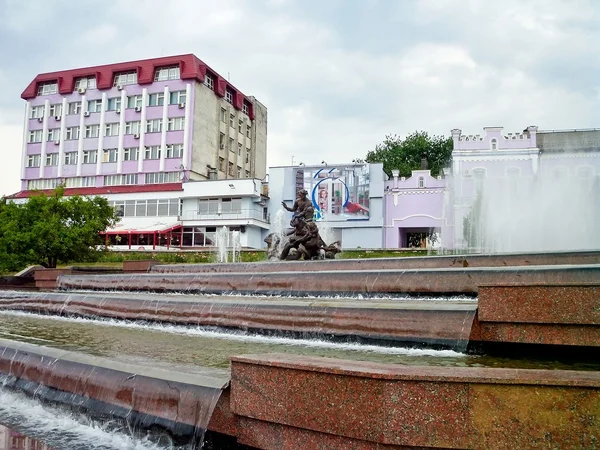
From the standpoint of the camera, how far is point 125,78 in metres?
52.3

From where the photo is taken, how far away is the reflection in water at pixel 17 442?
3.31m

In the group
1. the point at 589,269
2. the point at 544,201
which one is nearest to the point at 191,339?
the point at 589,269

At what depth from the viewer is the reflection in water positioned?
3309 mm

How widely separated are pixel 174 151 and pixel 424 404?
49083mm

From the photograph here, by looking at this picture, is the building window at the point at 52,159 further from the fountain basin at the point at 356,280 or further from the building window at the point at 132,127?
the fountain basin at the point at 356,280

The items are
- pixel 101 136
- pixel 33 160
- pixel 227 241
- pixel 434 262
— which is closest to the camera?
pixel 434 262

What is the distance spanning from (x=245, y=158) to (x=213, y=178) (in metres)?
9.19

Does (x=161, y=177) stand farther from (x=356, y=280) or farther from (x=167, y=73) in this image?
(x=356, y=280)

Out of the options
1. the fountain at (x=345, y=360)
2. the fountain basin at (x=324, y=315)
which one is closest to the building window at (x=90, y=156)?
the fountain at (x=345, y=360)

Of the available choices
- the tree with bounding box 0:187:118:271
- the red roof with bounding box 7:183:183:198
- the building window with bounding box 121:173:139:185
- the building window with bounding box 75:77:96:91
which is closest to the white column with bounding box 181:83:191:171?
the red roof with bounding box 7:183:183:198

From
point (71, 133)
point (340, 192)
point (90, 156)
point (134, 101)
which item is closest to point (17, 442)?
point (340, 192)

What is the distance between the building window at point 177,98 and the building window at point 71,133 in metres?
11.3

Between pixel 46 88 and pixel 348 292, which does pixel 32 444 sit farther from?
pixel 46 88

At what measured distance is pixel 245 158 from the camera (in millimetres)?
59625
